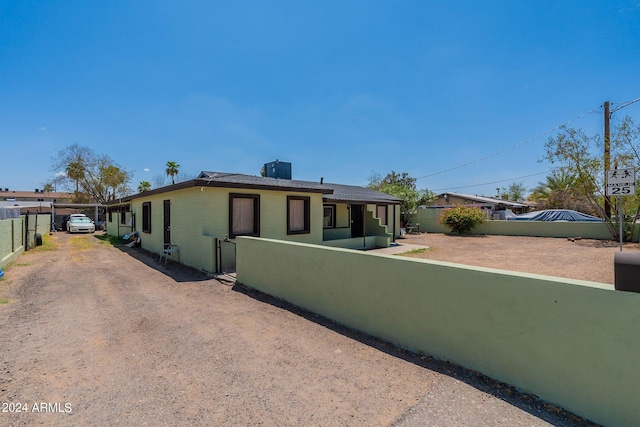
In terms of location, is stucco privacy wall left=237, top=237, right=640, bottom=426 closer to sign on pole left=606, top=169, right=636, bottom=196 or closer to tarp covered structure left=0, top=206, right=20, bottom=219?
sign on pole left=606, top=169, right=636, bottom=196

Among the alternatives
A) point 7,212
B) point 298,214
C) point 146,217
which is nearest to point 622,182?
point 298,214

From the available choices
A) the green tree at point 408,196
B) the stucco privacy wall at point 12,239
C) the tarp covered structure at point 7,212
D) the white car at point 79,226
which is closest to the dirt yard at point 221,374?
the stucco privacy wall at point 12,239

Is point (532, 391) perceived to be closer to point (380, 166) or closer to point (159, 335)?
point (159, 335)

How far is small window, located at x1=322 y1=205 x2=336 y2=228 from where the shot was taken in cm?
1399

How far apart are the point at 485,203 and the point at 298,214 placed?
86.2ft

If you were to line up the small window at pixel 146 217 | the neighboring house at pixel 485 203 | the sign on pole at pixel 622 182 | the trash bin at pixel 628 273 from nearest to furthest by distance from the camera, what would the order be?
the trash bin at pixel 628 273 → the sign on pole at pixel 622 182 → the small window at pixel 146 217 → the neighboring house at pixel 485 203

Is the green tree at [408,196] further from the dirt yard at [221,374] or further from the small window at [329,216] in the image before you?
the dirt yard at [221,374]

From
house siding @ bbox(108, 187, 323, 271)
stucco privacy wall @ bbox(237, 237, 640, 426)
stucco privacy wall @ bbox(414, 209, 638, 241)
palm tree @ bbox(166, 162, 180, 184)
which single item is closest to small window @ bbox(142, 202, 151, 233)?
house siding @ bbox(108, 187, 323, 271)

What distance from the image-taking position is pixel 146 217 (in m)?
13.0

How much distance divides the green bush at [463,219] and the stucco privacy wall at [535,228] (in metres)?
0.63

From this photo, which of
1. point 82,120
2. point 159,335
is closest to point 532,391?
point 159,335

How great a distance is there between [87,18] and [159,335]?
9.17 m

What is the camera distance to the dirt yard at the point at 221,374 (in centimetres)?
231

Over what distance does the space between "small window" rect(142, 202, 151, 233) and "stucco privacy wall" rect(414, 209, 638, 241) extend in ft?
63.5
